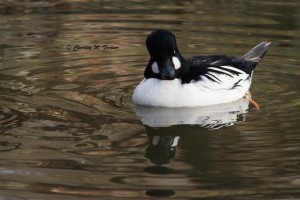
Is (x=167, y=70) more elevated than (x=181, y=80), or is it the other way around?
(x=167, y=70)

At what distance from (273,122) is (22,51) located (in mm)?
5101

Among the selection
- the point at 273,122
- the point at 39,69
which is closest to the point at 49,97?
the point at 39,69

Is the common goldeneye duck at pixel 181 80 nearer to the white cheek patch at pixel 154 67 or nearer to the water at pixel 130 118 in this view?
the white cheek patch at pixel 154 67

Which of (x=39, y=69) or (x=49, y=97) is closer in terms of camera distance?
(x=49, y=97)

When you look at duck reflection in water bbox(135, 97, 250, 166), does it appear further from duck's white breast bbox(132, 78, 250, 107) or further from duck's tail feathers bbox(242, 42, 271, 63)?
duck's tail feathers bbox(242, 42, 271, 63)

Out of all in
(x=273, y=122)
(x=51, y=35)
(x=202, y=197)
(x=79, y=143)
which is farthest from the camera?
(x=51, y=35)

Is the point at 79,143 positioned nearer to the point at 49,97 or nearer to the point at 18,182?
the point at 18,182

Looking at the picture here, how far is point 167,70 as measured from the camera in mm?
9781

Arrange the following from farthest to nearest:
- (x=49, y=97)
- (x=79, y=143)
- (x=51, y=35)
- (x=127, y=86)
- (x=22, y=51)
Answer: (x=51, y=35) < (x=22, y=51) < (x=127, y=86) < (x=49, y=97) < (x=79, y=143)

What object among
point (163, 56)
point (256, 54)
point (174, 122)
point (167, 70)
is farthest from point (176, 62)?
point (256, 54)

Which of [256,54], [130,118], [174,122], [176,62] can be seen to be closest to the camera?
[174,122]

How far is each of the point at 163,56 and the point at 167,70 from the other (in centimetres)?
20

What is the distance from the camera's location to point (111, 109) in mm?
10008

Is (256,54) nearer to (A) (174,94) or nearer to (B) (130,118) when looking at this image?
(A) (174,94)
